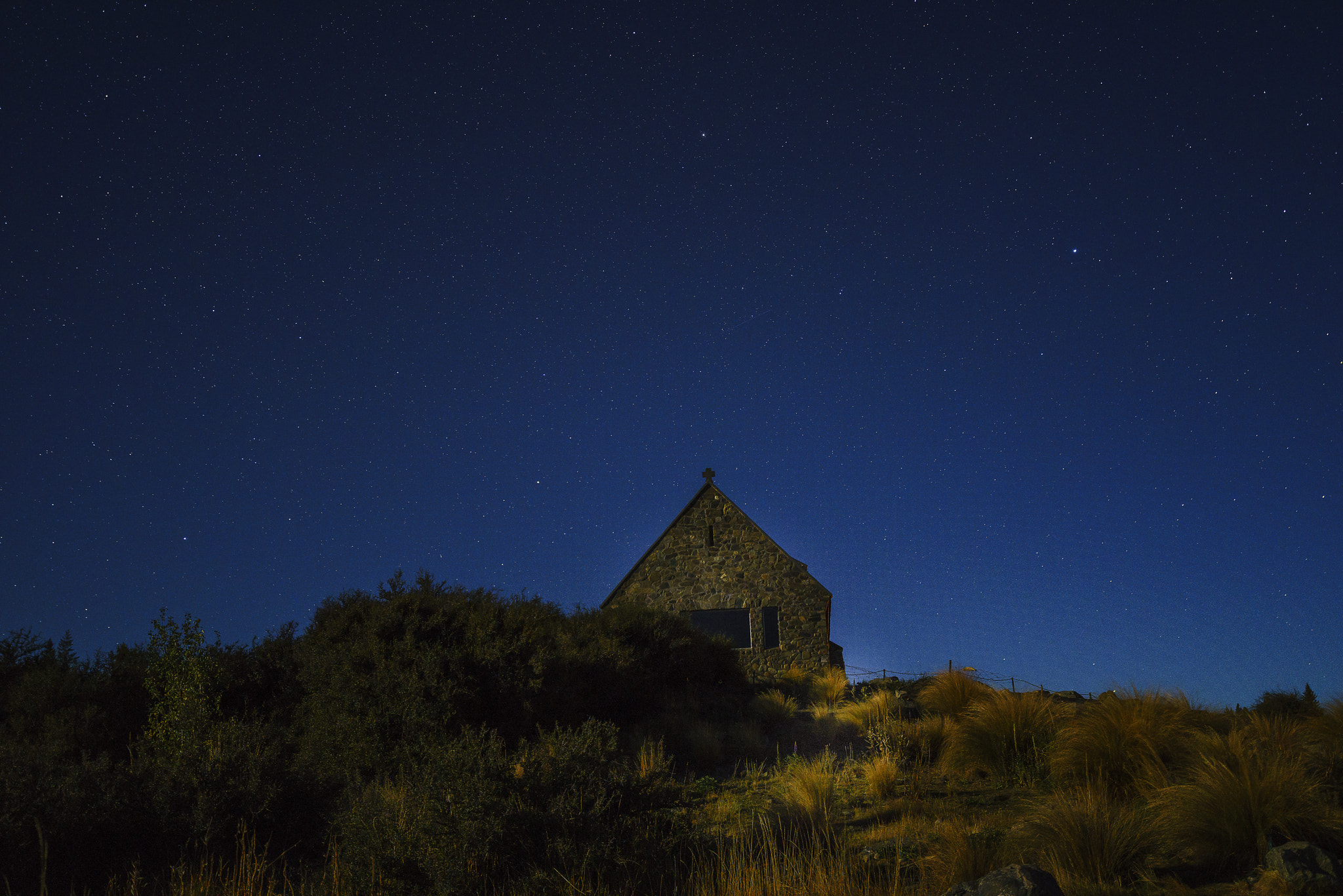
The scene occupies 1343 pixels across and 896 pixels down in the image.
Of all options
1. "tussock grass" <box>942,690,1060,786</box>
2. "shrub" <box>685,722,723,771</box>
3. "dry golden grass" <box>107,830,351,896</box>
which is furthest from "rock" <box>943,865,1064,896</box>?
"shrub" <box>685,722,723,771</box>

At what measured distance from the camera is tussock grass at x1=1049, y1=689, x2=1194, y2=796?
7.55 m

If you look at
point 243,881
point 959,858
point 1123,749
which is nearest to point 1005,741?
point 1123,749

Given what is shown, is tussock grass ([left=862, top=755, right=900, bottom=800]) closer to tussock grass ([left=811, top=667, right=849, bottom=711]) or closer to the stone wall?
tussock grass ([left=811, top=667, right=849, bottom=711])

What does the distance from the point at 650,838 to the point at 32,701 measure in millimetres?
13363

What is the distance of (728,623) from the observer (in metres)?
24.6

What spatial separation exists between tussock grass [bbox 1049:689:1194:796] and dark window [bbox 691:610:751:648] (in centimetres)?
1616

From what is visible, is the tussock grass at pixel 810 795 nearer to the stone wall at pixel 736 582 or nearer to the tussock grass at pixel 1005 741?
the tussock grass at pixel 1005 741

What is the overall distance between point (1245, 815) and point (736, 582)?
1938 cm

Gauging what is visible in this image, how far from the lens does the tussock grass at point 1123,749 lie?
297 inches

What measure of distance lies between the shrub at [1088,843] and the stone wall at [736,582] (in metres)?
18.0

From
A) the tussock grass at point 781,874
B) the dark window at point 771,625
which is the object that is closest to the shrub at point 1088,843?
the tussock grass at point 781,874

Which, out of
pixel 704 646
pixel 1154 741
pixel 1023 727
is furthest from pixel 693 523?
pixel 1154 741

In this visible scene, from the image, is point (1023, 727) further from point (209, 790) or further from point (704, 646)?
point (704, 646)

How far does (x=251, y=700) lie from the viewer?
14.4 m
